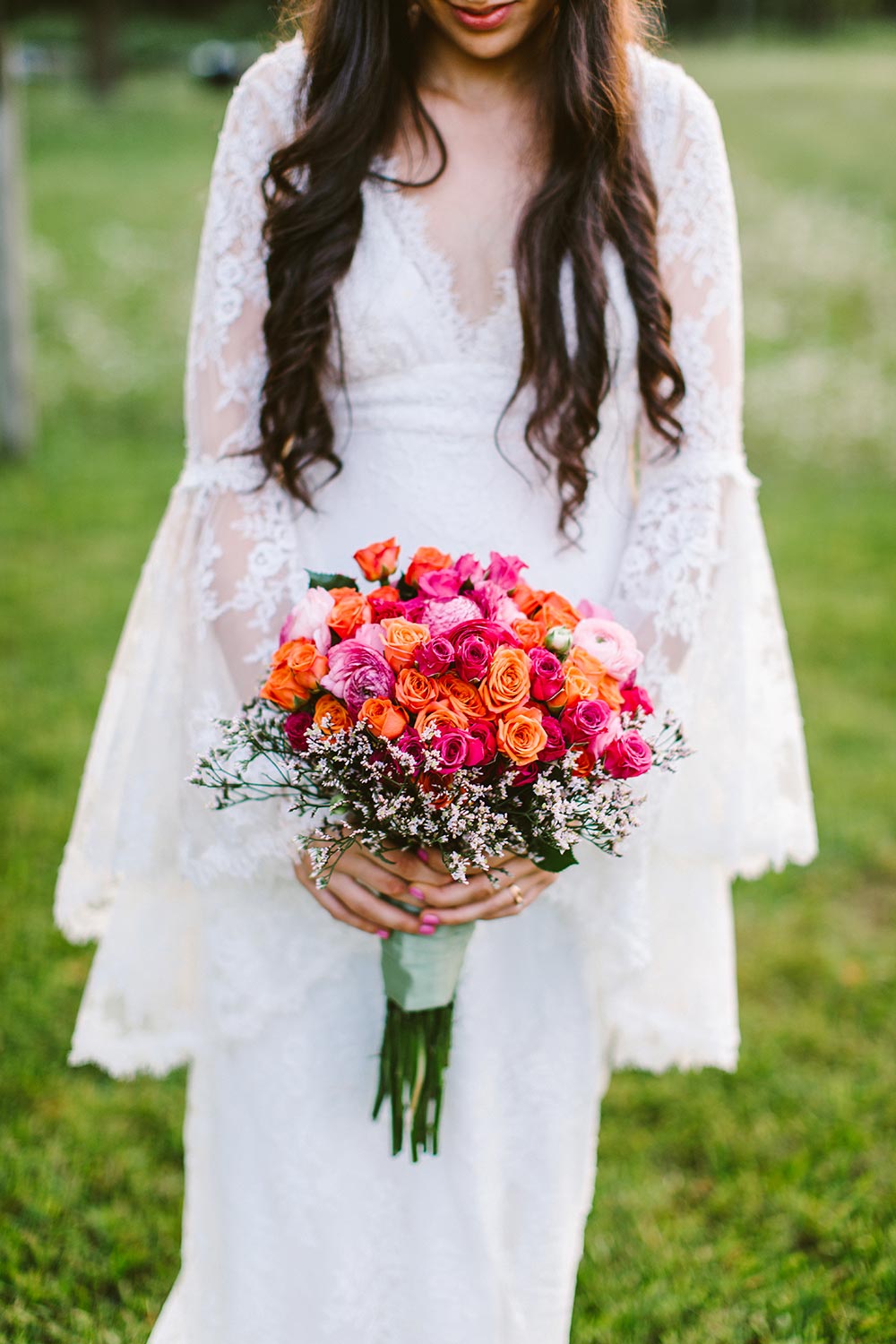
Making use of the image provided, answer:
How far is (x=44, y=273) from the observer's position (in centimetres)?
1201

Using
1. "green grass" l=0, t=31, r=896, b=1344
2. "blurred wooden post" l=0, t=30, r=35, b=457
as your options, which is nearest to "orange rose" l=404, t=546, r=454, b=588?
"green grass" l=0, t=31, r=896, b=1344

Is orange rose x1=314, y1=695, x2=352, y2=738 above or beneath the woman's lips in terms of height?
beneath

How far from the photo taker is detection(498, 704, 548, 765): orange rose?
167cm

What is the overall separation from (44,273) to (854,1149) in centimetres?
1117

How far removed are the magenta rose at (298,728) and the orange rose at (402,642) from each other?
162mm

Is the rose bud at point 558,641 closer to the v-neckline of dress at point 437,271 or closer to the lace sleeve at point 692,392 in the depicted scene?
the lace sleeve at point 692,392

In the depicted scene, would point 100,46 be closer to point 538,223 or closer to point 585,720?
point 538,223

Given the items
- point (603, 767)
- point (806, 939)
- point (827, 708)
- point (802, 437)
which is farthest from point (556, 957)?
point (802, 437)

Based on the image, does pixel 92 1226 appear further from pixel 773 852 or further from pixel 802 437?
pixel 802 437

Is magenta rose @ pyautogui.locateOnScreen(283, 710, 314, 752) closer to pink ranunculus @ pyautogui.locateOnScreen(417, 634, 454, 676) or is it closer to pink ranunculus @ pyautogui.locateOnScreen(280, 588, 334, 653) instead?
pink ranunculus @ pyautogui.locateOnScreen(280, 588, 334, 653)

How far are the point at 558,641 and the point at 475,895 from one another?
423 millimetres

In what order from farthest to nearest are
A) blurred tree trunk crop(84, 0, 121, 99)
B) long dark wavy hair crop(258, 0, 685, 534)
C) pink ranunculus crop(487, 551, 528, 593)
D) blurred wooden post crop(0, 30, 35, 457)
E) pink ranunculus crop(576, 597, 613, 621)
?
blurred tree trunk crop(84, 0, 121, 99), blurred wooden post crop(0, 30, 35, 457), long dark wavy hair crop(258, 0, 685, 534), pink ranunculus crop(576, 597, 613, 621), pink ranunculus crop(487, 551, 528, 593)

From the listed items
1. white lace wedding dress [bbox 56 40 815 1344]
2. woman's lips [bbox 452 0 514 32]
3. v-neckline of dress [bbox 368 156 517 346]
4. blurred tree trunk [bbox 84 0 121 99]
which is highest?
woman's lips [bbox 452 0 514 32]

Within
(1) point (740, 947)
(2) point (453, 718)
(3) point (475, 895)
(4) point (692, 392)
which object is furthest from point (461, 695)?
(1) point (740, 947)
